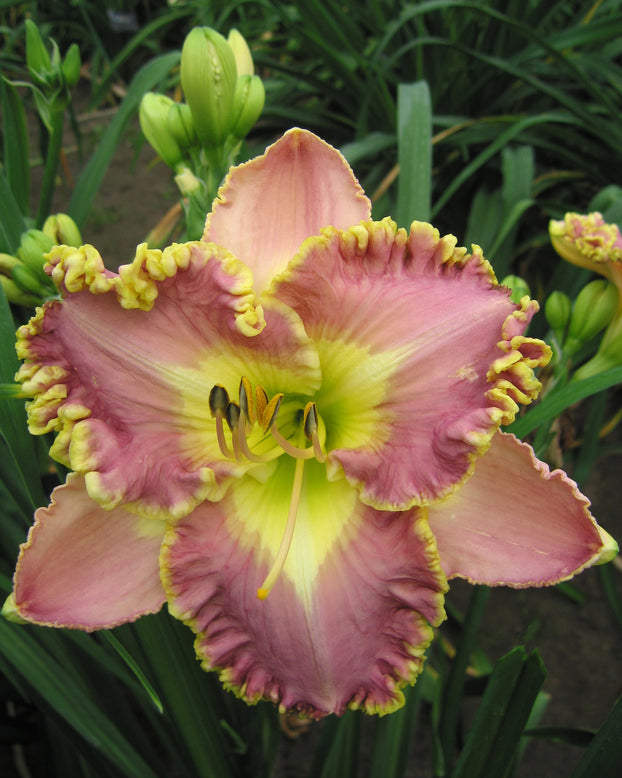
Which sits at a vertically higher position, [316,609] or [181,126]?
[181,126]

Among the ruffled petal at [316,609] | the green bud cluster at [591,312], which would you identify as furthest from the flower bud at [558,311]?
the ruffled petal at [316,609]

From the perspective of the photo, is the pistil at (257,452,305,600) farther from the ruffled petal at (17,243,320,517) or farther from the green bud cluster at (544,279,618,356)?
the green bud cluster at (544,279,618,356)

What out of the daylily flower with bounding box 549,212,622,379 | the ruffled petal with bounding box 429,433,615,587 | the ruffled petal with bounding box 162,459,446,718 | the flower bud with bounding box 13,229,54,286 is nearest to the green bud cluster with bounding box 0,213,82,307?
the flower bud with bounding box 13,229,54,286

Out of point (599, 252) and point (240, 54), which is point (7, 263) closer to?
point (240, 54)

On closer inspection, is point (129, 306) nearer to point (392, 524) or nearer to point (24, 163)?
point (392, 524)

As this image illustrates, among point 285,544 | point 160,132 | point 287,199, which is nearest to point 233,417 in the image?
point 285,544

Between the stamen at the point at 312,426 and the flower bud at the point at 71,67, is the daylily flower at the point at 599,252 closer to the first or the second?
the stamen at the point at 312,426

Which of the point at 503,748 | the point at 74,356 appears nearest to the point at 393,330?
the point at 74,356

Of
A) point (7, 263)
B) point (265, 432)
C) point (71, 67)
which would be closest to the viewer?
point (265, 432)
